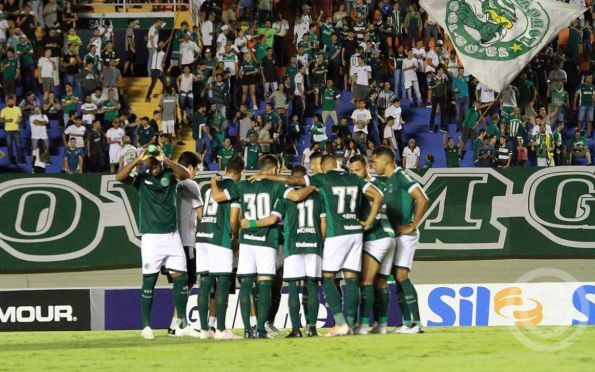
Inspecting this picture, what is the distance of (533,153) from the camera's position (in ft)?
94.3

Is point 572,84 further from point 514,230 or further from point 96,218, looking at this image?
point 96,218

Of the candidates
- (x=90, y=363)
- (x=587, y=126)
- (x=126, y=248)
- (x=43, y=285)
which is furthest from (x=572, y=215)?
(x=90, y=363)

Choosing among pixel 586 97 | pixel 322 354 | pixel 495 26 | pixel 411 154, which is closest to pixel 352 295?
pixel 322 354

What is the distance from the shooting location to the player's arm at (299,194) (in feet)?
47.8

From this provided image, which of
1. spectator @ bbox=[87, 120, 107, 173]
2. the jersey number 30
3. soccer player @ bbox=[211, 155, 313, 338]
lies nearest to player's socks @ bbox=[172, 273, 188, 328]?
soccer player @ bbox=[211, 155, 313, 338]

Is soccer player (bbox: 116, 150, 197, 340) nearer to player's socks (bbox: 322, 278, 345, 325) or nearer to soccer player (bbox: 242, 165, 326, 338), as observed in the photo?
soccer player (bbox: 242, 165, 326, 338)

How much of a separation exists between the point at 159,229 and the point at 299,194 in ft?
6.31

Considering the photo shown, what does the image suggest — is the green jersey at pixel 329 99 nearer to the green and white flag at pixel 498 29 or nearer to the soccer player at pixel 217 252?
the green and white flag at pixel 498 29

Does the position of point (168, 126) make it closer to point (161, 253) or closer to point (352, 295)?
point (161, 253)

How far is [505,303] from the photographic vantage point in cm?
1891

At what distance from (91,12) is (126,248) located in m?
13.0

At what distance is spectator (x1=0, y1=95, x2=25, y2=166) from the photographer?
94.4 ft

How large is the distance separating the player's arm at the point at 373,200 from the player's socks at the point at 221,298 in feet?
6.10

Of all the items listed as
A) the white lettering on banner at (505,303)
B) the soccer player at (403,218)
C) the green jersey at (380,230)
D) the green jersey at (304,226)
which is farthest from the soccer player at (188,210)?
the white lettering on banner at (505,303)
